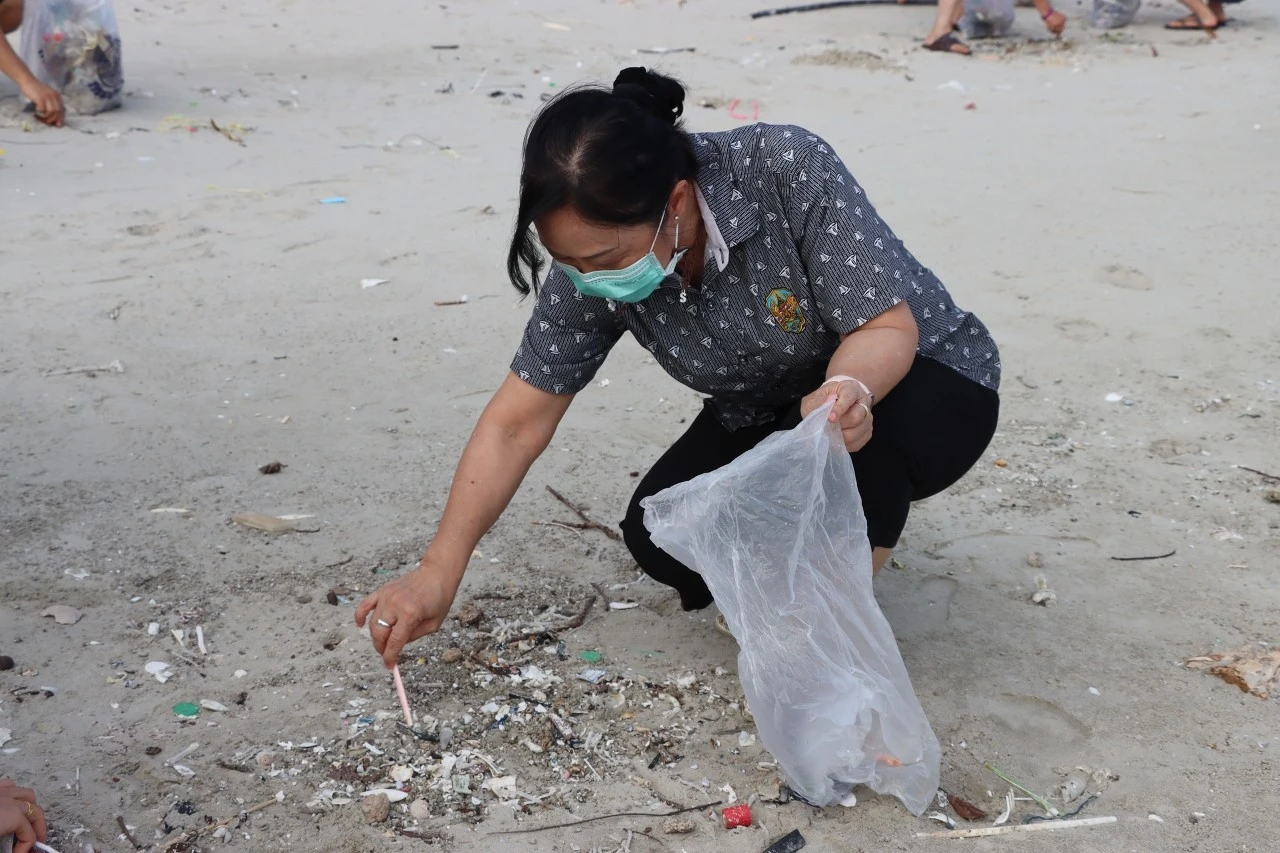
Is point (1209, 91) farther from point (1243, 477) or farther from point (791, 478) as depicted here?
point (791, 478)

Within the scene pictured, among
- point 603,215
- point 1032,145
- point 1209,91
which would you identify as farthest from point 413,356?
point 1209,91

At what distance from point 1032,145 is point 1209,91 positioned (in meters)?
1.62

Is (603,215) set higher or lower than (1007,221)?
higher

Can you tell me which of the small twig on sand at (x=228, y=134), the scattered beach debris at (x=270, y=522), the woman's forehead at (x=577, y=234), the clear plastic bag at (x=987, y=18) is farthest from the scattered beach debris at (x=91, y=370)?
the clear plastic bag at (x=987, y=18)

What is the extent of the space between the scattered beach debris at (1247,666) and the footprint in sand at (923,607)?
48 centimetres

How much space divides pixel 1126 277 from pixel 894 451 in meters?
2.58

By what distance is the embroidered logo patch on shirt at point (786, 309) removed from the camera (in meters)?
2.14

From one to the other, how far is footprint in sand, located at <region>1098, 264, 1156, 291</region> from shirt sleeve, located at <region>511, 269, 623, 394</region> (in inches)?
106

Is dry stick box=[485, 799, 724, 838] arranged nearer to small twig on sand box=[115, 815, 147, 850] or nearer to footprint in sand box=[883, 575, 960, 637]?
small twig on sand box=[115, 815, 147, 850]

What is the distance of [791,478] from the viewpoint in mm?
1894

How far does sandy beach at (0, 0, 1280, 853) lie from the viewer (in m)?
2.06

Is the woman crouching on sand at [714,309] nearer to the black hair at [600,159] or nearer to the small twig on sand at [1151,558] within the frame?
the black hair at [600,159]

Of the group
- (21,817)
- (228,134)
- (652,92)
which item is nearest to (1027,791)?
(652,92)

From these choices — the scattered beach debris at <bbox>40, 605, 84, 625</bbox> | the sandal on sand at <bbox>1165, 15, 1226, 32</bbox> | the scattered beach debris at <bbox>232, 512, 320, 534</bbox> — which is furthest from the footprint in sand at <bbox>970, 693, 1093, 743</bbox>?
the sandal on sand at <bbox>1165, 15, 1226, 32</bbox>
